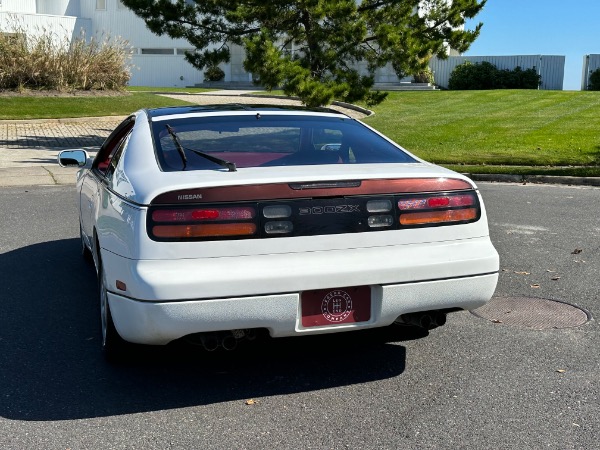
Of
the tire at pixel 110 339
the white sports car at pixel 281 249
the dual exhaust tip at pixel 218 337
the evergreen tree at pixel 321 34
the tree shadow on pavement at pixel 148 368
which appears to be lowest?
the tree shadow on pavement at pixel 148 368

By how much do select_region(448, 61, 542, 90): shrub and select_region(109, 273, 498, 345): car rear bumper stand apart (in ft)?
106

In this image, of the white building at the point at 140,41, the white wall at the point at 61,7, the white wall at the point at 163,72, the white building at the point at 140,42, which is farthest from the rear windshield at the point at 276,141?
the white wall at the point at 61,7

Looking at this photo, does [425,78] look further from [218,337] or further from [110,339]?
[218,337]

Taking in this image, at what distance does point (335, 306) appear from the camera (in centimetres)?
427

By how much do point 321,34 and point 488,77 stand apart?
62.0 feet

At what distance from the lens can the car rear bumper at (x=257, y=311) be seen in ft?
13.3

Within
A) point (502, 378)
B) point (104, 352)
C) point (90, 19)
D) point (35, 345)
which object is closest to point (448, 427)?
point (502, 378)

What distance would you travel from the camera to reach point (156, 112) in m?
5.67

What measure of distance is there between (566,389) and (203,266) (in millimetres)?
2060

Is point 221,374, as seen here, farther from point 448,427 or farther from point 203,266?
point 448,427

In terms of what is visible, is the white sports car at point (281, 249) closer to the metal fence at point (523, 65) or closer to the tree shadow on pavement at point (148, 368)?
the tree shadow on pavement at point (148, 368)

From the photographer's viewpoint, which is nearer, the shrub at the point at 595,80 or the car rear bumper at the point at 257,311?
the car rear bumper at the point at 257,311

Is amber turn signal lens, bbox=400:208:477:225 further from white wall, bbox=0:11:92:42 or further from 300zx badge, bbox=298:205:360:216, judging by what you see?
white wall, bbox=0:11:92:42

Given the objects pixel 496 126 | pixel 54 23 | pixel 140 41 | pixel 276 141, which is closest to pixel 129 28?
pixel 140 41
